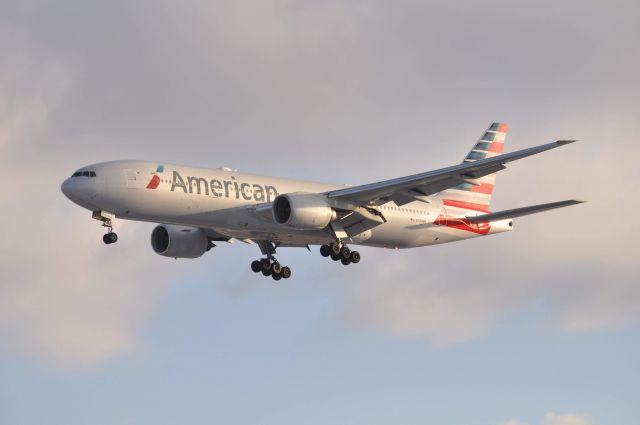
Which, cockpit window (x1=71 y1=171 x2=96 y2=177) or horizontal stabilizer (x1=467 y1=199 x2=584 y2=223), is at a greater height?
cockpit window (x1=71 y1=171 x2=96 y2=177)

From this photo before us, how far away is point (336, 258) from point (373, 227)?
2410 millimetres

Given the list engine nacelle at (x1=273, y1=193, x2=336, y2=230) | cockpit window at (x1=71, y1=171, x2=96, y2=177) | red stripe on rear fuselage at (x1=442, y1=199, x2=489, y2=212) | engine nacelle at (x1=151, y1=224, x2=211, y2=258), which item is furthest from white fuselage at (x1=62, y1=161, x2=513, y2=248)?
engine nacelle at (x1=151, y1=224, x2=211, y2=258)

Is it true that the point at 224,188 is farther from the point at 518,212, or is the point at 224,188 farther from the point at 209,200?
the point at 518,212

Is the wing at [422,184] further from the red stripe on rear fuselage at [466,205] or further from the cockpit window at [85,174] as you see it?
the cockpit window at [85,174]

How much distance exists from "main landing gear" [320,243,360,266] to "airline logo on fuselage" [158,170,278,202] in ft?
14.0

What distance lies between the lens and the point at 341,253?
5897 cm

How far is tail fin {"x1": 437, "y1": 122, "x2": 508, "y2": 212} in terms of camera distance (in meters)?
64.0

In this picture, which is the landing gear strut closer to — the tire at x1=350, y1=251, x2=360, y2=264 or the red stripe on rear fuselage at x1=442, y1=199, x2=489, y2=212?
the tire at x1=350, y1=251, x2=360, y2=264

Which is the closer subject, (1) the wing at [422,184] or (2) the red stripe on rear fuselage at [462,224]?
(1) the wing at [422,184]

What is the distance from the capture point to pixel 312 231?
58312 millimetres

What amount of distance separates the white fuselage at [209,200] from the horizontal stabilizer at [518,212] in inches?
120

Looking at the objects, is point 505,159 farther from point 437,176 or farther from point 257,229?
point 257,229

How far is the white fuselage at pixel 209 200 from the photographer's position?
52.7m

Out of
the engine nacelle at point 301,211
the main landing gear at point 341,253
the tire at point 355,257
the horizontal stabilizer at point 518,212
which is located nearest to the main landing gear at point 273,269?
the main landing gear at point 341,253
